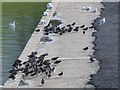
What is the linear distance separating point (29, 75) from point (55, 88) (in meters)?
0.59

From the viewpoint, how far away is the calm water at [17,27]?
26.6 ft

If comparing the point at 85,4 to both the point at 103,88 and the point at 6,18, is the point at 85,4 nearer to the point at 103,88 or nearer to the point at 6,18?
the point at 6,18

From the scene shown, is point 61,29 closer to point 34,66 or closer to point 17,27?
point 17,27

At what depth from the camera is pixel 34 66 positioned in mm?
7000

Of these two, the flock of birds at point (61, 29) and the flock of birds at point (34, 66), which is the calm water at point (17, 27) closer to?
the flock of birds at point (34, 66)

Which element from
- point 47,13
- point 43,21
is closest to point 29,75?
point 43,21

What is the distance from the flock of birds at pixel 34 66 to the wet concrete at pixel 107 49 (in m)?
0.59

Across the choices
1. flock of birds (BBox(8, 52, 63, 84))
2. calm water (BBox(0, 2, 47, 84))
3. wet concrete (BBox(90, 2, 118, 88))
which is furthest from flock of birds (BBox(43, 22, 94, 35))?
flock of birds (BBox(8, 52, 63, 84))

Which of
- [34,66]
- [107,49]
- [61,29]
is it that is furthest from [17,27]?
[34,66]

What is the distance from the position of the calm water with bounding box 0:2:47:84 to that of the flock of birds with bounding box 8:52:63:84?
29 centimetres

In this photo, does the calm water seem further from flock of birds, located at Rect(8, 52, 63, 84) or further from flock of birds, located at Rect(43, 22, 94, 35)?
flock of birds, located at Rect(43, 22, 94, 35)

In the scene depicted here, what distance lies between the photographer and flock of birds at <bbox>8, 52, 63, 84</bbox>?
6.77 metres

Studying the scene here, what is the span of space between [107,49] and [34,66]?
130cm

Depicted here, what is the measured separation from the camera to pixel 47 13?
33.1 feet
